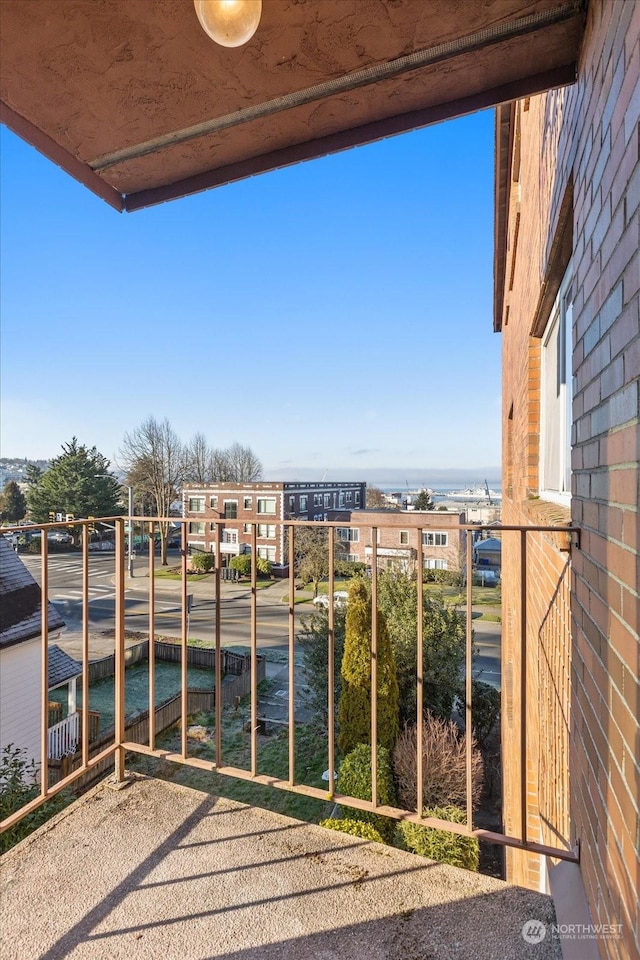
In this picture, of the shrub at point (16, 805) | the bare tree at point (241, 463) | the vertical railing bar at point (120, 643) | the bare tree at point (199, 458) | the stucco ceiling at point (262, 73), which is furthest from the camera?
the bare tree at point (241, 463)

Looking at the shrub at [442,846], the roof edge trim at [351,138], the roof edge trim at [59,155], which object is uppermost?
the roof edge trim at [351,138]

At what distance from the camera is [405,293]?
17.5 meters

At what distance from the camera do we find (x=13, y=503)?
27.6 m

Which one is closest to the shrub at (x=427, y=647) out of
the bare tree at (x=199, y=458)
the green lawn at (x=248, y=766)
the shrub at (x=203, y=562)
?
the green lawn at (x=248, y=766)

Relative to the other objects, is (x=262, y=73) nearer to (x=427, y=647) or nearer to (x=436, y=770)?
(x=436, y=770)

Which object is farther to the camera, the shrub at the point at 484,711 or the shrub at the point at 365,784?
the shrub at the point at 484,711

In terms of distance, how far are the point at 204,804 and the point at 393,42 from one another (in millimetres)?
2365

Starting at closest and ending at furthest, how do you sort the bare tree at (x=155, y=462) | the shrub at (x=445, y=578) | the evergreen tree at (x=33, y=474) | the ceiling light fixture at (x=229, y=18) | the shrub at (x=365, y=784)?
the ceiling light fixture at (x=229, y=18) < the shrub at (x=365, y=784) < the shrub at (x=445, y=578) < the bare tree at (x=155, y=462) < the evergreen tree at (x=33, y=474)

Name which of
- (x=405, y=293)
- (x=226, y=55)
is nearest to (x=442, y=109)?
(x=226, y=55)

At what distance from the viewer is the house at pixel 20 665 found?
647 cm

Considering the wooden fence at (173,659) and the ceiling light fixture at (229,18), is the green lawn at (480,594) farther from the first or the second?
the ceiling light fixture at (229,18)

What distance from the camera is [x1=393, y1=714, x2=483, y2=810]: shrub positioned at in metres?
5.95

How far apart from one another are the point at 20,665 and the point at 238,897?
702 centimetres
